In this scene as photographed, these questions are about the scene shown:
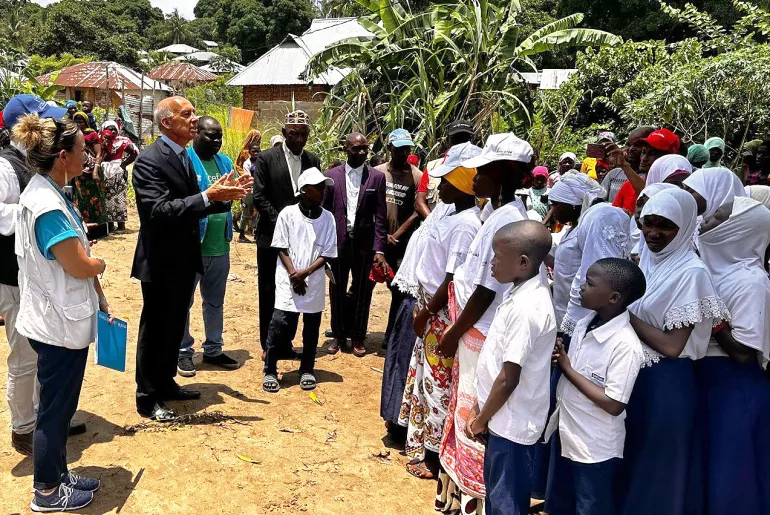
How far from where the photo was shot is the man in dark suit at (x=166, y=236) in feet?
12.7

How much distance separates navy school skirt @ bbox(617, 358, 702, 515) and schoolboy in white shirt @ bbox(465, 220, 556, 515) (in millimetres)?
460

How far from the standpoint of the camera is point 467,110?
926 centimetres

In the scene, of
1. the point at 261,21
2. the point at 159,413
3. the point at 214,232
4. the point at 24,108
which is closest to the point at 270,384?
the point at 159,413

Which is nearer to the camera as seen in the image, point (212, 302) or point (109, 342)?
point (109, 342)

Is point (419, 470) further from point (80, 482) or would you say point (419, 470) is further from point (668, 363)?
point (80, 482)

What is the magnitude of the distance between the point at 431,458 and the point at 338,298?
2.32m

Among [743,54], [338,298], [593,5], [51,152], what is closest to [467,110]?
[743,54]

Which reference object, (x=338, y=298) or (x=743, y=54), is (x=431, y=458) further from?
(x=743, y=54)

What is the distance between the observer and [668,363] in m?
2.62

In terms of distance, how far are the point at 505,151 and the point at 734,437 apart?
1.66m

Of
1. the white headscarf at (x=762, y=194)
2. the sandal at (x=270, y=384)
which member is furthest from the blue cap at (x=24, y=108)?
the white headscarf at (x=762, y=194)

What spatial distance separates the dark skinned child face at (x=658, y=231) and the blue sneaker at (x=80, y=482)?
3.14 m

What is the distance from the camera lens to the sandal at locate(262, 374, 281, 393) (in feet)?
15.6

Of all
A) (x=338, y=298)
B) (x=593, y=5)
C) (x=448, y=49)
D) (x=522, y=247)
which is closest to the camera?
(x=522, y=247)
